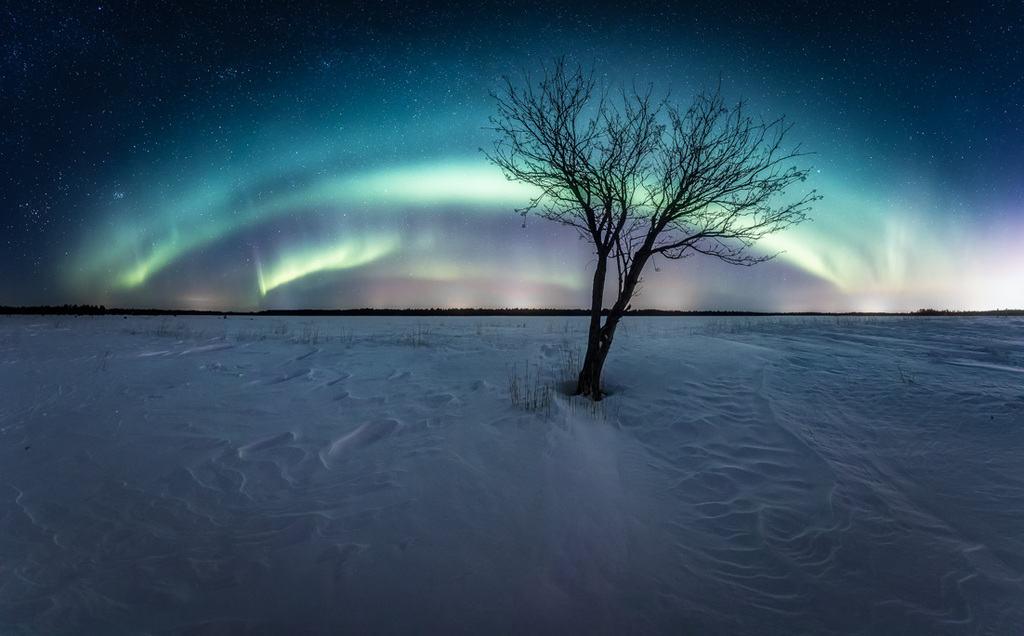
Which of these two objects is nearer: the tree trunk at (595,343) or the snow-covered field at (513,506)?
the snow-covered field at (513,506)

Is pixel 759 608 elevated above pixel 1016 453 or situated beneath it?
situated beneath

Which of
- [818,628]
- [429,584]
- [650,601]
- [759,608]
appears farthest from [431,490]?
[818,628]

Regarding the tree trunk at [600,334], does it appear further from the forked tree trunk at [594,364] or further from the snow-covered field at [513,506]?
the snow-covered field at [513,506]

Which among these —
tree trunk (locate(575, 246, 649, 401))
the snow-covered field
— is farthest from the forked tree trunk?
the snow-covered field

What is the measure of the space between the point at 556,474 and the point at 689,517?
5.70 feet

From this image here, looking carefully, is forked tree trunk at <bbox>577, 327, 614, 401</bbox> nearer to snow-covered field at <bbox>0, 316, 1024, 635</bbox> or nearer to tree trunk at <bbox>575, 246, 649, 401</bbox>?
tree trunk at <bbox>575, 246, 649, 401</bbox>

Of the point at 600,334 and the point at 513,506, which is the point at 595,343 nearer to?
the point at 600,334

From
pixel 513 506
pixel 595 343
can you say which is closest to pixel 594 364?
pixel 595 343

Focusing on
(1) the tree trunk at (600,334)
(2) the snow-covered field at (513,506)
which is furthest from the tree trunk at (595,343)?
(2) the snow-covered field at (513,506)

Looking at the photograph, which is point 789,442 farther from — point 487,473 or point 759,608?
point 487,473

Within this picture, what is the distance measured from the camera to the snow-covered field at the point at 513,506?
3.51 m

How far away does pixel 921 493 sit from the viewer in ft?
17.7

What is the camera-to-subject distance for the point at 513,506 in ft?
16.8

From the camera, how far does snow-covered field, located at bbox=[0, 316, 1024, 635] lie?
138 inches
